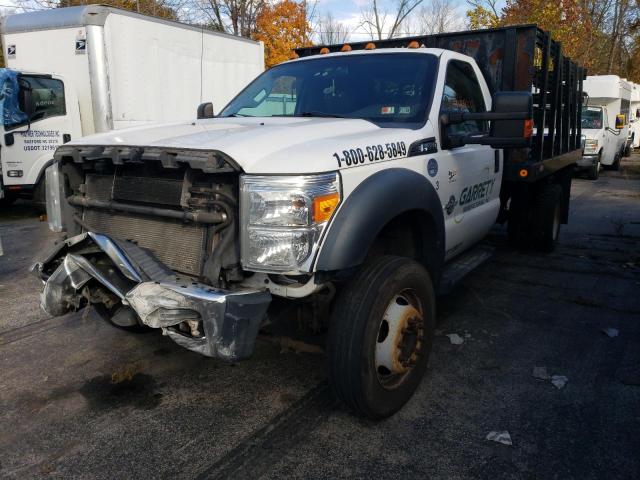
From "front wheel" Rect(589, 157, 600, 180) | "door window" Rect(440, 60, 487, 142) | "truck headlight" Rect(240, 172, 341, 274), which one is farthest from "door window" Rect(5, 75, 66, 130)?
"front wheel" Rect(589, 157, 600, 180)

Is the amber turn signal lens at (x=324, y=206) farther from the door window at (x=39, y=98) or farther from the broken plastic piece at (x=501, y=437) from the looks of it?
the door window at (x=39, y=98)

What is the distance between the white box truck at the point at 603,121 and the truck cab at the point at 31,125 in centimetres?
1258

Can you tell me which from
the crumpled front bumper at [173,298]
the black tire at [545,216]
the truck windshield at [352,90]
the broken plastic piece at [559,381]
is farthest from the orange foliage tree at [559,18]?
the crumpled front bumper at [173,298]

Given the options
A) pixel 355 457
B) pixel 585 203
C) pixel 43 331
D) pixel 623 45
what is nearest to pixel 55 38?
pixel 43 331

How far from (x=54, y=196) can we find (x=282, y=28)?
80.1ft

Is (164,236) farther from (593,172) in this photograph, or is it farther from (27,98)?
(593,172)

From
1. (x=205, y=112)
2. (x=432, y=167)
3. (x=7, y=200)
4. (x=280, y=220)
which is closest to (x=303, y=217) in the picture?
(x=280, y=220)

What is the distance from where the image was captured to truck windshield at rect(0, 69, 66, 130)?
8.89m

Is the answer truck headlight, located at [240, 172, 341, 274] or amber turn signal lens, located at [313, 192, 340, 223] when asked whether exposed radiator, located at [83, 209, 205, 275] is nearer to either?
Result: truck headlight, located at [240, 172, 341, 274]

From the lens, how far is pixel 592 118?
1627 cm

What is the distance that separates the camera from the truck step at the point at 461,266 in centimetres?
387

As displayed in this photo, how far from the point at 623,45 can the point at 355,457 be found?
4594cm

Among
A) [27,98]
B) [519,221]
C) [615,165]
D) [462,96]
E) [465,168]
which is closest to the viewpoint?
[465,168]

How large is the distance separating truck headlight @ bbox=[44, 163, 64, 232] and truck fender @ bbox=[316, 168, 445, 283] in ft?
5.70
